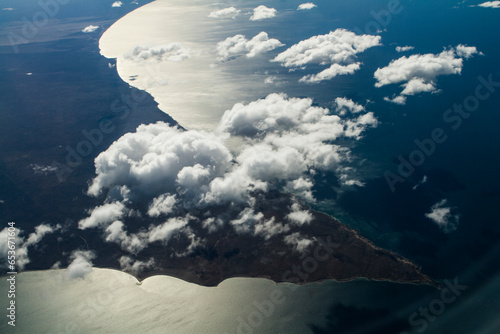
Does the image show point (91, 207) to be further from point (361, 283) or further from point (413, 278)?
point (413, 278)

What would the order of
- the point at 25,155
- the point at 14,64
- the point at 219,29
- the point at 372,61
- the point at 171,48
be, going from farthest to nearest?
the point at 219,29, the point at 171,48, the point at 14,64, the point at 372,61, the point at 25,155

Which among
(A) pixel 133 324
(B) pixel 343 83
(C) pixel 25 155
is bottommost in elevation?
(A) pixel 133 324

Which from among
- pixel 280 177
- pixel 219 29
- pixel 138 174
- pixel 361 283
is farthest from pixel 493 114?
pixel 219 29

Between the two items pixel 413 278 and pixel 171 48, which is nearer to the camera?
pixel 413 278

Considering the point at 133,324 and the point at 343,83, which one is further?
the point at 343,83

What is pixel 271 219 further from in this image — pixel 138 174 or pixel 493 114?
pixel 493 114

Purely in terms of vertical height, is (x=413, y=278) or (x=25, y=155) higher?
(x=25, y=155)

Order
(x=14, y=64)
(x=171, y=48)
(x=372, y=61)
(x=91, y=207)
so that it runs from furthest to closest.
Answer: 1. (x=171, y=48)
2. (x=14, y=64)
3. (x=372, y=61)
4. (x=91, y=207)

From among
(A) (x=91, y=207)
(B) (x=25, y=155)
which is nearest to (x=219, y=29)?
(B) (x=25, y=155)

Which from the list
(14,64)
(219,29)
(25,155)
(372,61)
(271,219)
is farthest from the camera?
(219,29)
